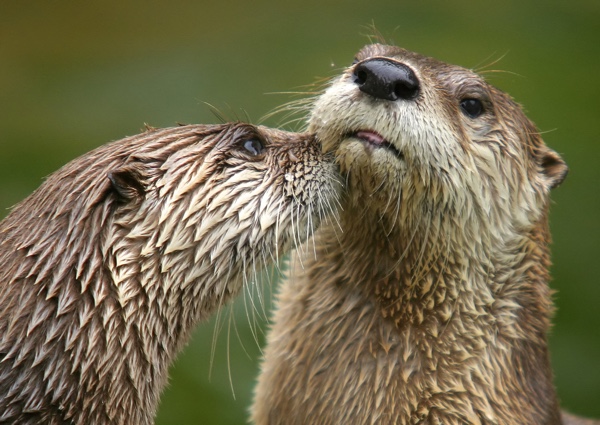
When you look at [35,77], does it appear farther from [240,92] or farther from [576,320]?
[576,320]

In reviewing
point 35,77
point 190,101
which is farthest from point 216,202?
point 35,77

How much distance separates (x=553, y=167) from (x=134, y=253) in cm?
151

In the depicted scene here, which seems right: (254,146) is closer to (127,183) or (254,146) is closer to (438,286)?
(127,183)

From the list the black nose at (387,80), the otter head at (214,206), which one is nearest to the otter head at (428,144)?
the black nose at (387,80)

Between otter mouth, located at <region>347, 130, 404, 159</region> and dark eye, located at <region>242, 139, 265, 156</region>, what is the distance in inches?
13.4

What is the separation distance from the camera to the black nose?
2.67 m

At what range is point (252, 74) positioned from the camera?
7742 millimetres

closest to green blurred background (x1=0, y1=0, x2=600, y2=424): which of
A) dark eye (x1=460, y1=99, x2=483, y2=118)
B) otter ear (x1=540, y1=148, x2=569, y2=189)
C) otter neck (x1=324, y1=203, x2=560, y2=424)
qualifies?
otter neck (x1=324, y1=203, x2=560, y2=424)

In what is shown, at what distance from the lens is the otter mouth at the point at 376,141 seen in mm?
2701

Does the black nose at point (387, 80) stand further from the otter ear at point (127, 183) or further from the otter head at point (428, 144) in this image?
the otter ear at point (127, 183)

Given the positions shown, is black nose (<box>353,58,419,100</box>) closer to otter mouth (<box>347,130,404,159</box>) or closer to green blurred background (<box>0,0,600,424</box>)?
otter mouth (<box>347,130,404,159</box>)

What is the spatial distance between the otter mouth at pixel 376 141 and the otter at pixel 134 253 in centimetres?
22

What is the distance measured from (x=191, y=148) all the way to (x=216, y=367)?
294 cm

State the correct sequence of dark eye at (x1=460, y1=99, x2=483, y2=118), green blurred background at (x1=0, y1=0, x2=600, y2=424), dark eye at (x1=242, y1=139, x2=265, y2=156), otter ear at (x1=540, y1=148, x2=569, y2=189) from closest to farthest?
dark eye at (x1=242, y1=139, x2=265, y2=156)
dark eye at (x1=460, y1=99, x2=483, y2=118)
otter ear at (x1=540, y1=148, x2=569, y2=189)
green blurred background at (x1=0, y1=0, x2=600, y2=424)
